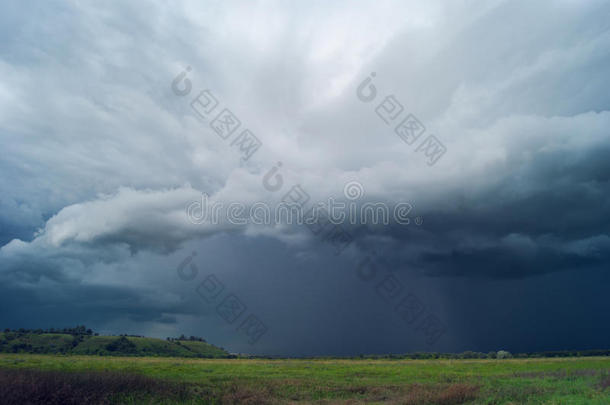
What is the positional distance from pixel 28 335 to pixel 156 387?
153 meters

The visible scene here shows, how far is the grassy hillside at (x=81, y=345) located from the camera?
126213 mm

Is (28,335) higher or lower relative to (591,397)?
higher

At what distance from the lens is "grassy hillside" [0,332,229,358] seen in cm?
12621

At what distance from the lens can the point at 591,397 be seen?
22438 mm

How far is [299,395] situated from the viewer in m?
26.0

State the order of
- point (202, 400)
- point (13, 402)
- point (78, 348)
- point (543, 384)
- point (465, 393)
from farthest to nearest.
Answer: point (78, 348), point (543, 384), point (465, 393), point (202, 400), point (13, 402)

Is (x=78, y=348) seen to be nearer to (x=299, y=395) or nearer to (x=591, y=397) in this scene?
(x=299, y=395)

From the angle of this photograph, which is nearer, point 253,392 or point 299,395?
point 253,392

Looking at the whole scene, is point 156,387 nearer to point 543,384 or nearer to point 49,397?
point 49,397

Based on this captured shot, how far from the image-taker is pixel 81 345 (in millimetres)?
139625

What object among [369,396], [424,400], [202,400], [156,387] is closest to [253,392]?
[202,400]

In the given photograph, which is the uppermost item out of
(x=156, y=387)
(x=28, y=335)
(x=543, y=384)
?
(x=28, y=335)

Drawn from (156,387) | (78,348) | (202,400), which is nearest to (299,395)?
(202,400)

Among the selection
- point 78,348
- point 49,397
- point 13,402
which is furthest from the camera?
point 78,348
